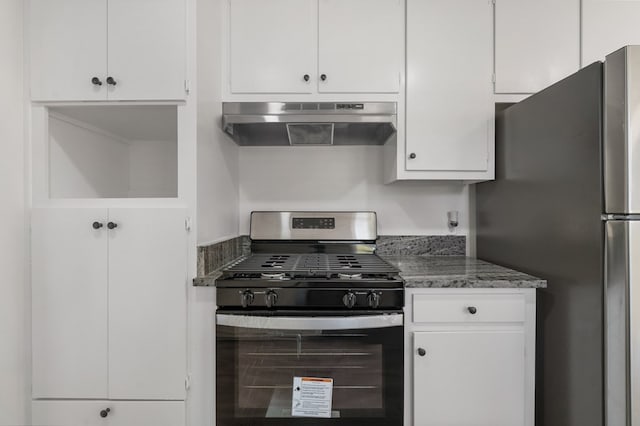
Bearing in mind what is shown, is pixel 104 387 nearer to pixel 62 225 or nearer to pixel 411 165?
pixel 62 225

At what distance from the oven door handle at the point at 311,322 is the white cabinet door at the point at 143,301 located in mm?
263

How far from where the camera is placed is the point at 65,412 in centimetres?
143

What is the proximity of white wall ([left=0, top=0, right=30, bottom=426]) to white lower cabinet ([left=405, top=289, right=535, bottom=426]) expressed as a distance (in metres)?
1.58

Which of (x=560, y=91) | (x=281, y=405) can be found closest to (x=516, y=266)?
(x=560, y=91)

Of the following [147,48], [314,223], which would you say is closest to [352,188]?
[314,223]

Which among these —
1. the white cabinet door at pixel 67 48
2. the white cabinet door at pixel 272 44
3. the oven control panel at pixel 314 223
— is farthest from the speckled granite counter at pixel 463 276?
the white cabinet door at pixel 67 48

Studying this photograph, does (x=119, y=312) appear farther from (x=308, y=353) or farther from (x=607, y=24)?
(x=607, y=24)

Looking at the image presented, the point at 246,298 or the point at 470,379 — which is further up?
the point at 246,298

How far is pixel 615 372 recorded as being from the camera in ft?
3.71

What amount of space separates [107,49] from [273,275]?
116cm

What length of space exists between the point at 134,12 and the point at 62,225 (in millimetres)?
921

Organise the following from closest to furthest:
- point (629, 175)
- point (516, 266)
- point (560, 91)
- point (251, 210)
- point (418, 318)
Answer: point (629, 175) → point (560, 91) → point (418, 318) → point (516, 266) → point (251, 210)

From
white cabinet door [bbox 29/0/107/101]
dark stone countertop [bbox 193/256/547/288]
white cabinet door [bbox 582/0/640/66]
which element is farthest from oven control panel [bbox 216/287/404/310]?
white cabinet door [bbox 582/0/640/66]

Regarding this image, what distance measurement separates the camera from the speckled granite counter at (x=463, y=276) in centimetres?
144
